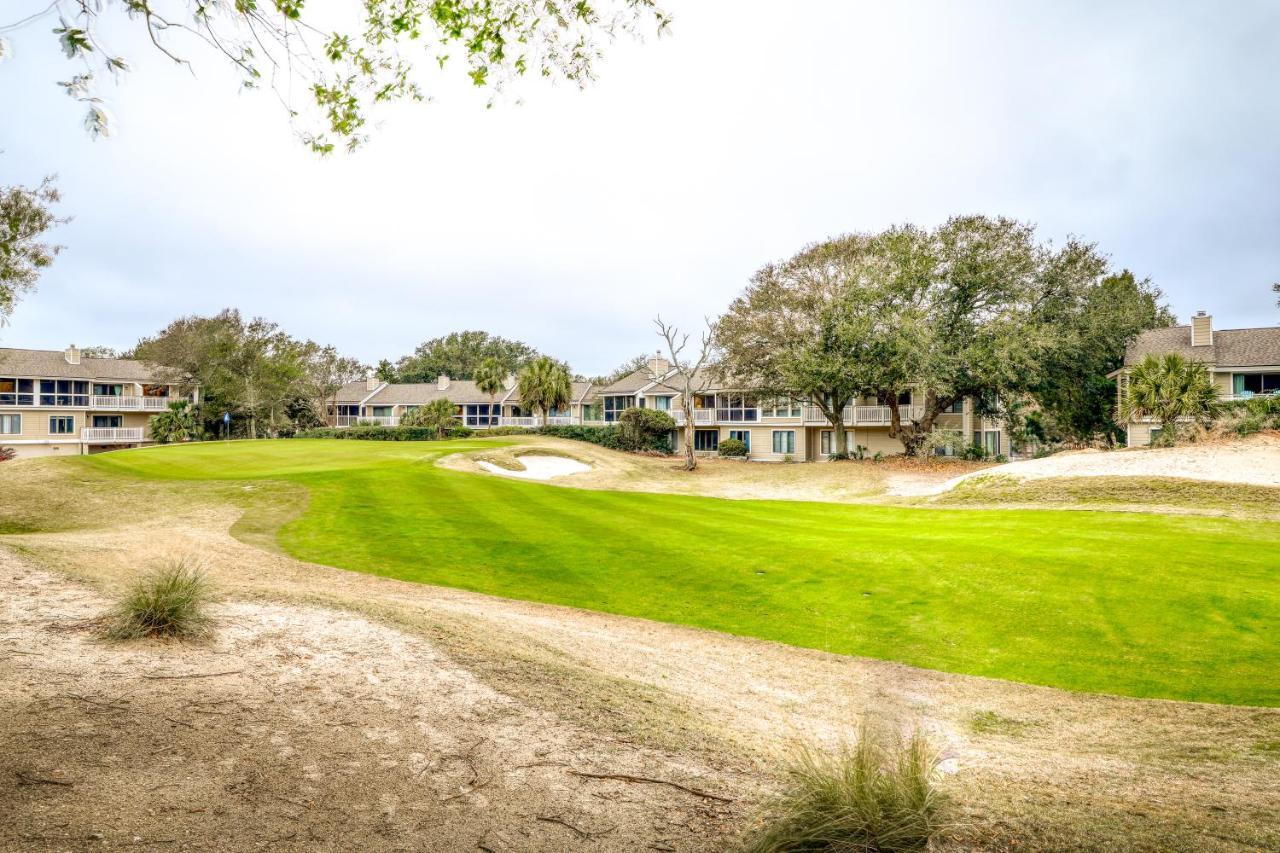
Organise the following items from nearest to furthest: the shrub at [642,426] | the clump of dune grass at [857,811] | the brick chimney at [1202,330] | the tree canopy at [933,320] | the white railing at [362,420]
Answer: the clump of dune grass at [857,811], the tree canopy at [933,320], the brick chimney at [1202,330], the shrub at [642,426], the white railing at [362,420]

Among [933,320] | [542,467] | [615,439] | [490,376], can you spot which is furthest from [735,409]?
[490,376]

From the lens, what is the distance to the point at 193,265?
1117 inches

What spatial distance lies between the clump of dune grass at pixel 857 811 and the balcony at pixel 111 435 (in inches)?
2704

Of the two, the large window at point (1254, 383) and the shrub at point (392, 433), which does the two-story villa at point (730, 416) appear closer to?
the shrub at point (392, 433)

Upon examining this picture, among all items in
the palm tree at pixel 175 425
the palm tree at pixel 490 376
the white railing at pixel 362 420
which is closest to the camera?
the palm tree at pixel 175 425

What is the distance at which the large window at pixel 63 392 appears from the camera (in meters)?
54.9

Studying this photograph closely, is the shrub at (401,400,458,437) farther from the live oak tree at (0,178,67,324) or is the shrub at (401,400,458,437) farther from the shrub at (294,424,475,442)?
the live oak tree at (0,178,67,324)

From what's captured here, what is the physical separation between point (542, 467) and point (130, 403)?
4541 cm

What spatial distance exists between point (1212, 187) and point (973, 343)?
57.5ft

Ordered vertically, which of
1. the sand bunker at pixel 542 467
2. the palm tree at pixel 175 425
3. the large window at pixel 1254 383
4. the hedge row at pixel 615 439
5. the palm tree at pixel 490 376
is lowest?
the sand bunker at pixel 542 467

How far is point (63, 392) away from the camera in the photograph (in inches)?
2196

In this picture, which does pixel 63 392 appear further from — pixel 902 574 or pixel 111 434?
pixel 902 574

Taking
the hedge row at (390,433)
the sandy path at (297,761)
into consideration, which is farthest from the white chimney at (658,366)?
the sandy path at (297,761)

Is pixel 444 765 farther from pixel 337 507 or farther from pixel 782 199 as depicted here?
pixel 782 199
